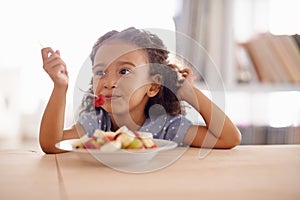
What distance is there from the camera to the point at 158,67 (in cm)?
127

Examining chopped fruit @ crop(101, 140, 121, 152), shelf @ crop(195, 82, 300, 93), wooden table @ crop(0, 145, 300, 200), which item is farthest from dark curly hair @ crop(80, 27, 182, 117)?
shelf @ crop(195, 82, 300, 93)

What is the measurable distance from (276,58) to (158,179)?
1.64m

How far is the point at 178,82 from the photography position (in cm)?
124

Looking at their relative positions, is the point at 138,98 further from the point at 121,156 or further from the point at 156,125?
the point at 121,156

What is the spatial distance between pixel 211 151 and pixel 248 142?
1329mm

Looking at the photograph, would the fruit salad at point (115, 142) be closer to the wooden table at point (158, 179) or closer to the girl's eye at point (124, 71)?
the wooden table at point (158, 179)

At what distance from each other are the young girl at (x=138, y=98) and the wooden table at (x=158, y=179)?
182 millimetres

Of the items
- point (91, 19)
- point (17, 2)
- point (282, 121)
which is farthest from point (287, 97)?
point (17, 2)

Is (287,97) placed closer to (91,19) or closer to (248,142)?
(248,142)

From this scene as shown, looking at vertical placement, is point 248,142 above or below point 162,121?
below

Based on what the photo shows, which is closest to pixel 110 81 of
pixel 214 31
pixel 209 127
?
pixel 209 127

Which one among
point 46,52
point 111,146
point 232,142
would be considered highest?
point 46,52

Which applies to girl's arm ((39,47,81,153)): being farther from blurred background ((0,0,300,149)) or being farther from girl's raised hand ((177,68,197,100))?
blurred background ((0,0,300,149))

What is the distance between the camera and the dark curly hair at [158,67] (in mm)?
1259
